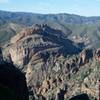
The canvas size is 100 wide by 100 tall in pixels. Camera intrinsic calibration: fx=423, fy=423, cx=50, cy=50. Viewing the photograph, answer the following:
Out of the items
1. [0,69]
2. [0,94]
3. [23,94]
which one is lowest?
[23,94]

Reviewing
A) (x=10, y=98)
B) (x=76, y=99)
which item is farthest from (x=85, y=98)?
(x=10, y=98)

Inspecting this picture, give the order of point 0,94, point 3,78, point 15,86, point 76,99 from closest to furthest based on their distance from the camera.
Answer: point 0,94, point 76,99, point 3,78, point 15,86

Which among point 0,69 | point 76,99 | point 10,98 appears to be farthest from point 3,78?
point 10,98

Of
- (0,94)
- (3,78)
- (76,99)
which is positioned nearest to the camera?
(0,94)

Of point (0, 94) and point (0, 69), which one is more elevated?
point (0, 94)

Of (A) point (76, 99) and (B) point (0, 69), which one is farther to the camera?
(B) point (0, 69)

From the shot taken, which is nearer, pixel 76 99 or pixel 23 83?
pixel 76 99

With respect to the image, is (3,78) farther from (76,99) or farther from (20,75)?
(76,99)

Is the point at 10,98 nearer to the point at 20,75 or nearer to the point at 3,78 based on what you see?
the point at 3,78

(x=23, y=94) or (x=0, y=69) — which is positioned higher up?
(x=0, y=69)
